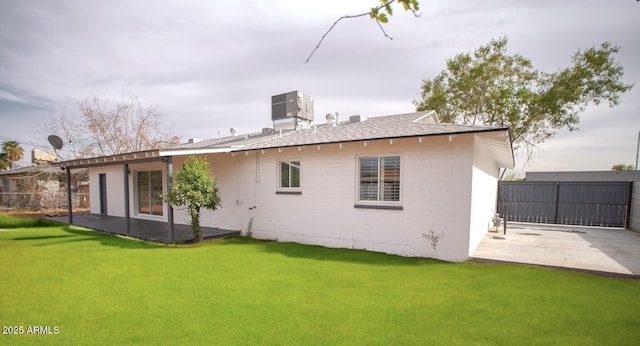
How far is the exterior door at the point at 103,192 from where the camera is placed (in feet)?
53.1

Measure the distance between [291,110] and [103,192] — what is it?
1214cm

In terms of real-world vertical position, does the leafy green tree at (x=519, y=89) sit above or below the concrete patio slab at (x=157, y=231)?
above

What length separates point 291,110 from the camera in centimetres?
1266

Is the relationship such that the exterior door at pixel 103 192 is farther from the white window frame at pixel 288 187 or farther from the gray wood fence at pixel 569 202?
the gray wood fence at pixel 569 202

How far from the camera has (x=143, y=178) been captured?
14117mm

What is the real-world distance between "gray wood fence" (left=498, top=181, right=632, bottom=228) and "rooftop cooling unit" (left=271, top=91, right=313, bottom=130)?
949 cm

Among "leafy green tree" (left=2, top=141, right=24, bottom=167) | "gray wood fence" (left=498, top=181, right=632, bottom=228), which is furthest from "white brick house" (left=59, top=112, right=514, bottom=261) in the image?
"leafy green tree" (left=2, top=141, right=24, bottom=167)

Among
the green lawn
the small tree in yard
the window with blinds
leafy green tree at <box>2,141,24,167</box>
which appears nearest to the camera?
the green lawn

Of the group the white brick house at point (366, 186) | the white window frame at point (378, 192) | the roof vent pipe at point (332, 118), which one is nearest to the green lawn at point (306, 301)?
the white brick house at point (366, 186)

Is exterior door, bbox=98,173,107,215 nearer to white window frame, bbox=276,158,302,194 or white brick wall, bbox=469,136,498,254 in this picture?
white window frame, bbox=276,158,302,194

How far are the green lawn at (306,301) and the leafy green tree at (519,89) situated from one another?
13132mm

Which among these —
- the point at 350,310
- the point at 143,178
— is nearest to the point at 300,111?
the point at 143,178

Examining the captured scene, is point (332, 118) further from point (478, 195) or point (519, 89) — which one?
point (519, 89)

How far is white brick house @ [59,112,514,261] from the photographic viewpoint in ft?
22.1
